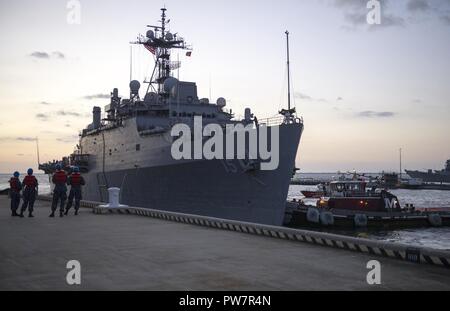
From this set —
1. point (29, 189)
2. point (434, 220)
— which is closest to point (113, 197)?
point (29, 189)

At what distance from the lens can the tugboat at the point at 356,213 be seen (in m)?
36.7

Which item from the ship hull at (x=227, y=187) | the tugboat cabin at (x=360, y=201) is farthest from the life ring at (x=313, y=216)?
the ship hull at (x=227, y=187)

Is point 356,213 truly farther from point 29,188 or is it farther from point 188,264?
point 188,264

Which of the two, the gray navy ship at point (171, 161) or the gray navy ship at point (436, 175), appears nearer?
the gray navy ship at point (171, 161)

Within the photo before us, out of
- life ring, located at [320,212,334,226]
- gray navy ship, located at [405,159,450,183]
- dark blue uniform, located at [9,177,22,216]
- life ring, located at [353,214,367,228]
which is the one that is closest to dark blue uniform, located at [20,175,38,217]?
dark blue uniform, located at [9,177,22,216]

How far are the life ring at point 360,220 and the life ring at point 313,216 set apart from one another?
3.25 m

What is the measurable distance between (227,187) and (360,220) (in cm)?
1890

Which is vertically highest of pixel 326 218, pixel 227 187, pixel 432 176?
pixel 227 187

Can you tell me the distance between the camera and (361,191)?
42625mm

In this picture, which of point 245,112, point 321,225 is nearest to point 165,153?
point 245,112

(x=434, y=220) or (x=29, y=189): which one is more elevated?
(x=29, y=189)

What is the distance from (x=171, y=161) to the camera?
2389cm

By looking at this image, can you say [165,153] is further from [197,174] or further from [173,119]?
[173,119]

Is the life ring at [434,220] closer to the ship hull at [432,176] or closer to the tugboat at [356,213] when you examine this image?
the tugboat at [356,213]
